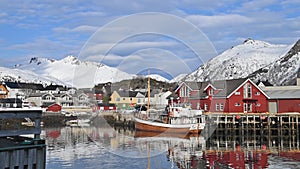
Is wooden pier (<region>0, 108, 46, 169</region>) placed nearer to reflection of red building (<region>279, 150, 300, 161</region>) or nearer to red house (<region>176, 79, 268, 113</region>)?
reflection of red building (<region>279, 150, 300, 161</region>)

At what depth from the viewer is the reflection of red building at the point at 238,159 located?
2814cm

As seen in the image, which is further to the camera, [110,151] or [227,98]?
[227,98]

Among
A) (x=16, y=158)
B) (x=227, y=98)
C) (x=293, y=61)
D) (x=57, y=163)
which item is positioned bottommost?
(x=57, y=163)

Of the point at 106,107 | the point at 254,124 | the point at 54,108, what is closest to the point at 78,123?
the point at 54,108

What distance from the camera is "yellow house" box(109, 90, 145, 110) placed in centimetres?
10450

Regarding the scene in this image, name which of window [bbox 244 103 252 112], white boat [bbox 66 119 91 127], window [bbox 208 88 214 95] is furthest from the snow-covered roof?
white boat [bbox 66 119 91 127]

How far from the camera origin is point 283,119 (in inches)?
2143

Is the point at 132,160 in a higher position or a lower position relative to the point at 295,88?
lower

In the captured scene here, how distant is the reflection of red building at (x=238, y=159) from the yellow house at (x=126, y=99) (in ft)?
229

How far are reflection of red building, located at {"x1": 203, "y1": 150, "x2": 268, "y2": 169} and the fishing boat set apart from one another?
18.3 meters

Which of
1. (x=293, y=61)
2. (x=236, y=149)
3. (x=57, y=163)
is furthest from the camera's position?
(x=293, y=61)

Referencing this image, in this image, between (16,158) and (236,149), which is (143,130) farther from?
(16,158)

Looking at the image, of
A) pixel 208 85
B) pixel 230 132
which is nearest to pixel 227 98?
pixel 208 85

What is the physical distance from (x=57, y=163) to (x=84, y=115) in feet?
180
